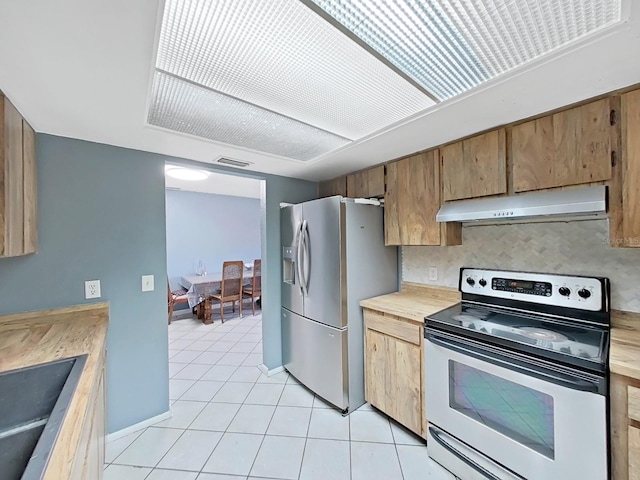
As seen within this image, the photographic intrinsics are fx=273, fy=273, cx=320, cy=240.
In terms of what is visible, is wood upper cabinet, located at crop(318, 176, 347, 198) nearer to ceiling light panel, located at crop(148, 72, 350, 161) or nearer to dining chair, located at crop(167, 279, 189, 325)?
ceiling light panel, located at crop(148, 72, 350, 161)

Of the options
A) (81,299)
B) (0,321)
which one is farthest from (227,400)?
(0,321)

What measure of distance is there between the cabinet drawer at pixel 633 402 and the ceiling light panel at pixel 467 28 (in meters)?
1.35

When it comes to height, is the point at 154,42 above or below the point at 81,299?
above

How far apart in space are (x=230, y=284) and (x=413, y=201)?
146 inches

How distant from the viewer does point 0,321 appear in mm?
1586

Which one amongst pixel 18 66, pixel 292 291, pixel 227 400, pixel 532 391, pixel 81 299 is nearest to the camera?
pixel 18 66

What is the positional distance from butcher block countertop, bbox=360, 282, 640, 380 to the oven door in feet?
0.37

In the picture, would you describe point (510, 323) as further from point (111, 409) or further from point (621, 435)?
point (111, 409)

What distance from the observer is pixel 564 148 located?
1.43 meters

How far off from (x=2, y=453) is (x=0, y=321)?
3.47ft

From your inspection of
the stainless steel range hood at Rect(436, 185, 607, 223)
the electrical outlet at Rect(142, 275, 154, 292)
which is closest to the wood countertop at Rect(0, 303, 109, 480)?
the electrical outlet at Rect(142, 275, 154, 292)

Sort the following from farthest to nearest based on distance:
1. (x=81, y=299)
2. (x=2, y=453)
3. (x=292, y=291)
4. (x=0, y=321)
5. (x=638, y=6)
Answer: (x=292, y=291) → (x=81, y=299) → (x=0, y=321) → (x=2, y=453) → (x=638, y=6)

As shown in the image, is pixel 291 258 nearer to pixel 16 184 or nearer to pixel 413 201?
pixel 413 201

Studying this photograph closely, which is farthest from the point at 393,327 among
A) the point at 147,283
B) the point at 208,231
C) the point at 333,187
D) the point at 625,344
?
the point at 208,231
